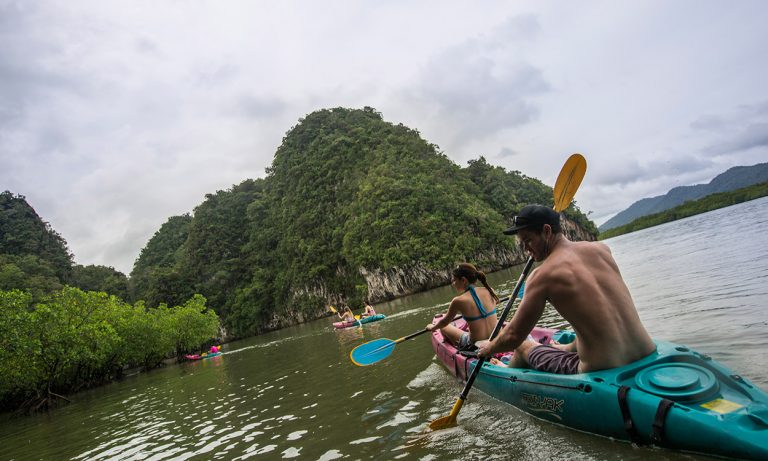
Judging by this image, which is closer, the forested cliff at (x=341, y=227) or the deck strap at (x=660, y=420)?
the deck strap at (x=660, y=420)

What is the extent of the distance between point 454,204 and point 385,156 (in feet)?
40.6

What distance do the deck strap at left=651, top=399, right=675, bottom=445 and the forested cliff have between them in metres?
35.6

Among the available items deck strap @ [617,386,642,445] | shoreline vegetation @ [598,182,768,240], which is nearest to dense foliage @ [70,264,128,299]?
deck strap @ [617,386,642,445]

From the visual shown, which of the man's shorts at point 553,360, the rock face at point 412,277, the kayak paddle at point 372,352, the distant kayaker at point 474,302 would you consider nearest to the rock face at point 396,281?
the rock face at point 412,277

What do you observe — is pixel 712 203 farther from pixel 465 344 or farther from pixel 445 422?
pixel 445 422

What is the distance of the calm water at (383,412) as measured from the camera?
3.76 meters

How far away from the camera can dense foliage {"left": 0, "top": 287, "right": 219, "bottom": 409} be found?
1495 cm

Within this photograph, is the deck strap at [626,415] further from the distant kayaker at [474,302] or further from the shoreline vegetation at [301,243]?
the shoreline vegetation at [301,243]

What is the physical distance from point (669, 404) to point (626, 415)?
0.33 m

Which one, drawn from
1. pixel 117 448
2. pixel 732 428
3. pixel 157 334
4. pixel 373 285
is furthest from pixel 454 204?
pixel 732 428

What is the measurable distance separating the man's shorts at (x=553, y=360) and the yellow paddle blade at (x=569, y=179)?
160 cm

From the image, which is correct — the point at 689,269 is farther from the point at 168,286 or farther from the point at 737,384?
the point at 168,286

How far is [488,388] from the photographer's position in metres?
4.72

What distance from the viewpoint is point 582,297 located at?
2.74 meters
